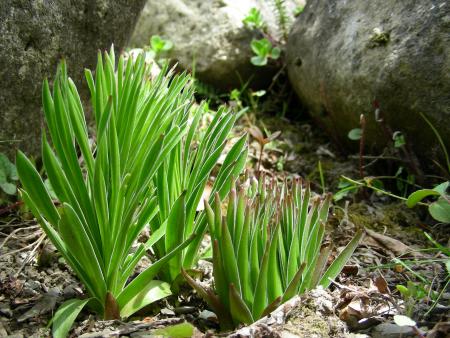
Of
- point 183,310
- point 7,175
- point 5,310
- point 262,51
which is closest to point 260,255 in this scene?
point 183,310

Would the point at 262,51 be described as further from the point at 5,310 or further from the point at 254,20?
the point at 5,310

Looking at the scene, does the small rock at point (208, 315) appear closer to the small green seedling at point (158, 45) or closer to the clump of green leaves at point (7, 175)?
the clump of green leaves at point (7, 175)

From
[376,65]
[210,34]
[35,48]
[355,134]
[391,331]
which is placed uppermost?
[210,34]

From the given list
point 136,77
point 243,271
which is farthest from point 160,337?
point 136,77

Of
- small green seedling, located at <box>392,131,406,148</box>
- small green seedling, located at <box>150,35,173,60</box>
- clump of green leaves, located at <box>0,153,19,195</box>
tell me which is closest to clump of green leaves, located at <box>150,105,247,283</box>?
clump of green leaves, located at <box>0,153,19,195</box>

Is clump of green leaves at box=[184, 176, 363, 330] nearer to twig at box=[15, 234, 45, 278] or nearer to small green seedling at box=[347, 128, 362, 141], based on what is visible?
twig at box=[15, 234, 45, 278]

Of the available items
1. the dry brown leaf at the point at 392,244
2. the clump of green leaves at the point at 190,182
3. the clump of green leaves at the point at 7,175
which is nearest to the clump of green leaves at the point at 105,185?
the clump of green leaves at the point at 190,182
